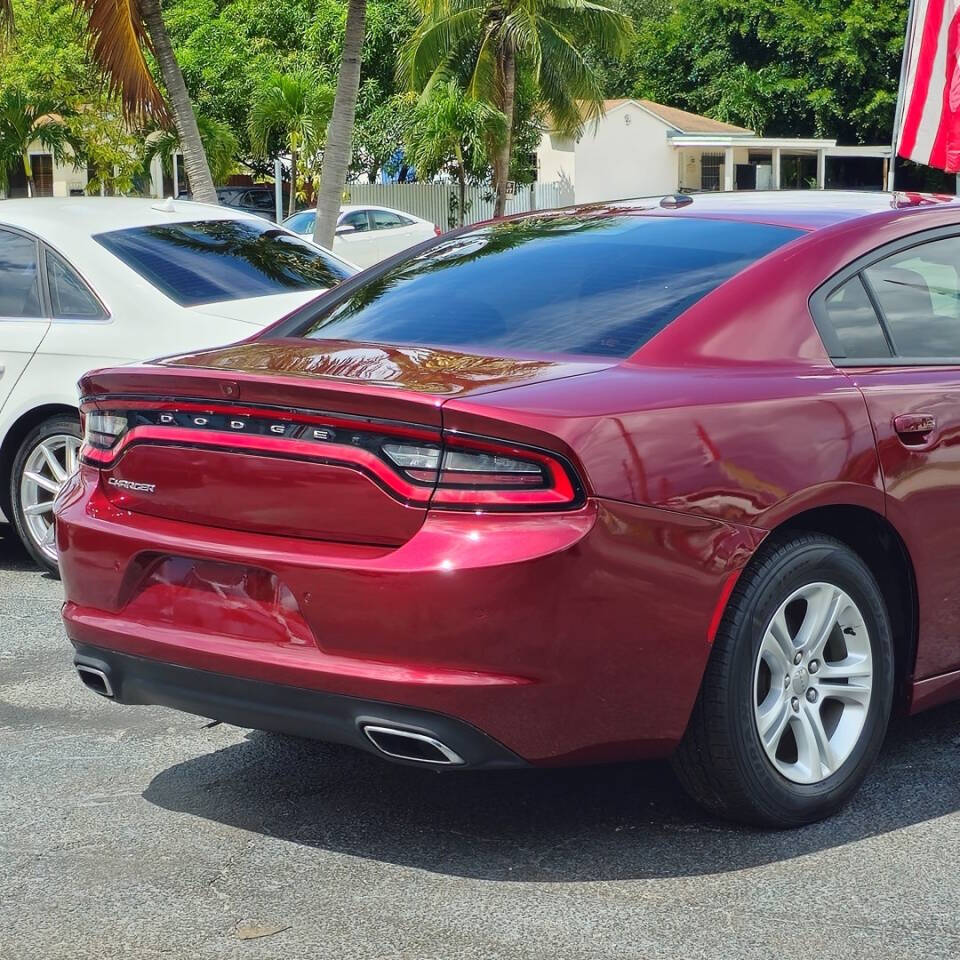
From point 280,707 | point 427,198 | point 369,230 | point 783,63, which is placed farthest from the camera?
point 783,63

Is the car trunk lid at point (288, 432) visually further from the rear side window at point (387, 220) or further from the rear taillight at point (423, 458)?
the rear side window at point (387, 220)

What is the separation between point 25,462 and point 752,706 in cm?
430

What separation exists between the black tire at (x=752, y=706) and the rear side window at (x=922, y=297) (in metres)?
0.72

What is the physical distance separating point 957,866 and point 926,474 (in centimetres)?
100

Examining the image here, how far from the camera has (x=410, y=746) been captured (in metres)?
3.62

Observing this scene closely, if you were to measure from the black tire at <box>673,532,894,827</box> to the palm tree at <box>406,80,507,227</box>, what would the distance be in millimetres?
32773

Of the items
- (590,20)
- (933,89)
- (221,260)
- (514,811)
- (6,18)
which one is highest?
(590,20)

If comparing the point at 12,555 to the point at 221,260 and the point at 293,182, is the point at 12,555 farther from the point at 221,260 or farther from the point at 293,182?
the point at 293,182

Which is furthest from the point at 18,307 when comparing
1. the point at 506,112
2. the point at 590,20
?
the point at 506,112

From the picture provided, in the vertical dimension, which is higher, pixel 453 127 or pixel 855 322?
pixel 453 127

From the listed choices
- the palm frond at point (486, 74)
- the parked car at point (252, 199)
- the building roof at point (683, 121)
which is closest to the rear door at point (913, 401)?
the parked car at point (252, 199)

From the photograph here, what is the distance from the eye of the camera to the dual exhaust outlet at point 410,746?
357 centimetres

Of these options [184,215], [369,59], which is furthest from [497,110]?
[184,215]

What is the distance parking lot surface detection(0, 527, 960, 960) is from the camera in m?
3.43
